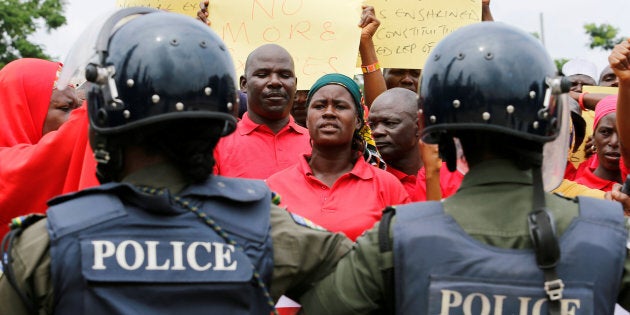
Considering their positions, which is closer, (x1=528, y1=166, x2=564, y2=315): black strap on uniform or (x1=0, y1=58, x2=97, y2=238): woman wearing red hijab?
(x1=528, y1=166, x2=564, y2=315): black strap on uniform

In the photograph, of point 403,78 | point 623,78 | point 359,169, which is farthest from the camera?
point 403,78

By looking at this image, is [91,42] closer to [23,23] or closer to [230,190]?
[230,190]

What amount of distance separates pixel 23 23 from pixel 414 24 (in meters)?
30.0

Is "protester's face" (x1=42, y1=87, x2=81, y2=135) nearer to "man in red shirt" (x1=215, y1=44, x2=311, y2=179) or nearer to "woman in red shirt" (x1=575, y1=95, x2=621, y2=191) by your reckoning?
"man in red shirt" (x1=215, y1=44, x2=311, y2=179)

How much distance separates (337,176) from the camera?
577cm

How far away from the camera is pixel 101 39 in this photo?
11.5 feet

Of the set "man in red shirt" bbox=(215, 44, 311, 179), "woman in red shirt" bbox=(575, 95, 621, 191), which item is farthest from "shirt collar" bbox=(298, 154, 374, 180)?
"woman in red shirt" bbox=(575, 95, 621, 191)

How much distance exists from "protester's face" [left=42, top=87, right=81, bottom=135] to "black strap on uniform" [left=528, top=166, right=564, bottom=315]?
3.42 m

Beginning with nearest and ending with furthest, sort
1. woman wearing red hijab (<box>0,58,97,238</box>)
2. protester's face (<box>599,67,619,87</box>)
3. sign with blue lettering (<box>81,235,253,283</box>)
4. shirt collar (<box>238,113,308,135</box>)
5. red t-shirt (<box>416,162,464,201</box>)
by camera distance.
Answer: sign with blue lettering (<box>81,235,253,283</box>), woman wearing red hijab (<box>0,58,97,238</box>), red t-shirt (<box>416,162,464,201</box>), shirt collar (<box>238,113,308,135</box>), protester's face (<box>599,67,619,87</box>)

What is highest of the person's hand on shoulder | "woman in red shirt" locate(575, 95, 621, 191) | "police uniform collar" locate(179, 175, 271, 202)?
"police uniform collar" locate(179, 175, 271, 202)

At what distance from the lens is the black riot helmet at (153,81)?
11.0 feet

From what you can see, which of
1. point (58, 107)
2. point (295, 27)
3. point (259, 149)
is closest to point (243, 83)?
point (295, 27)

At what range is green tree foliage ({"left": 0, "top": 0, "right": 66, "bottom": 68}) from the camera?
35.0m

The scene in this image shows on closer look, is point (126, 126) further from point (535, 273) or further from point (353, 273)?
point (535, 273)
